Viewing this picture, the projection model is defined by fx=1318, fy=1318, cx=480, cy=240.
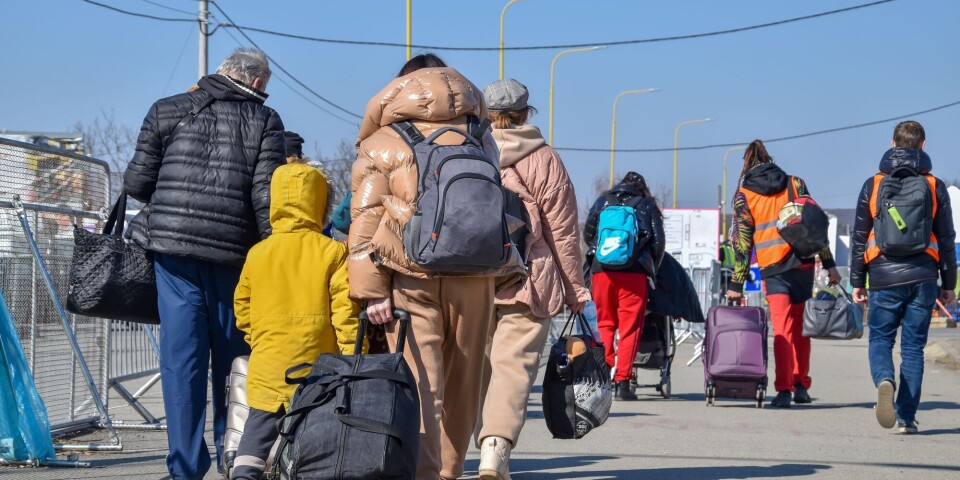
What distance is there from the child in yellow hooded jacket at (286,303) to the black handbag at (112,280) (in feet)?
2.34

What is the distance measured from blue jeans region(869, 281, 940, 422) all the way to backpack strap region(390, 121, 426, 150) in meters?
4.89

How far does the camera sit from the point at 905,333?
907 cm

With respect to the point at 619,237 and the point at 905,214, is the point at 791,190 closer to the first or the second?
the point at 619,237

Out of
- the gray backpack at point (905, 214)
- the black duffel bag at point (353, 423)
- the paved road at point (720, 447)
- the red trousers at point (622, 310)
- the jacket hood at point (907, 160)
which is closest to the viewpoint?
the black duffel bag at point (353, 423)

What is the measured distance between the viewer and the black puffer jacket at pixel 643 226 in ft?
36.1

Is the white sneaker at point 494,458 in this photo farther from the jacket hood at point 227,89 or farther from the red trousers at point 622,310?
the red trousers at point 622,310

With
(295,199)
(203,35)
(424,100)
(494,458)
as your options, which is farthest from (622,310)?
(203,35)

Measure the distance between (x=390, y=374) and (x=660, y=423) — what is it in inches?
200

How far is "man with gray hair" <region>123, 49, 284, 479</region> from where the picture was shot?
6.02m

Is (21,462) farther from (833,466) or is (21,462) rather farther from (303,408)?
(833,466)

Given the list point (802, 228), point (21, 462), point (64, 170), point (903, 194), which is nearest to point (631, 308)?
point (802, 228)

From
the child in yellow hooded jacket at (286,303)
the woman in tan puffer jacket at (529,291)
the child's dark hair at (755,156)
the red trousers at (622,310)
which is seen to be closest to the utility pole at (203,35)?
the red trousers at (622,310)

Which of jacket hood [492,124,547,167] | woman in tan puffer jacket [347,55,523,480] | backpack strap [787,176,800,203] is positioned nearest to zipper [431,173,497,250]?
woman in tan puffer jacket [347,55,523,480]

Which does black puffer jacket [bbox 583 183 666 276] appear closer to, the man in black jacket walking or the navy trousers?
the man in black jacket walking
